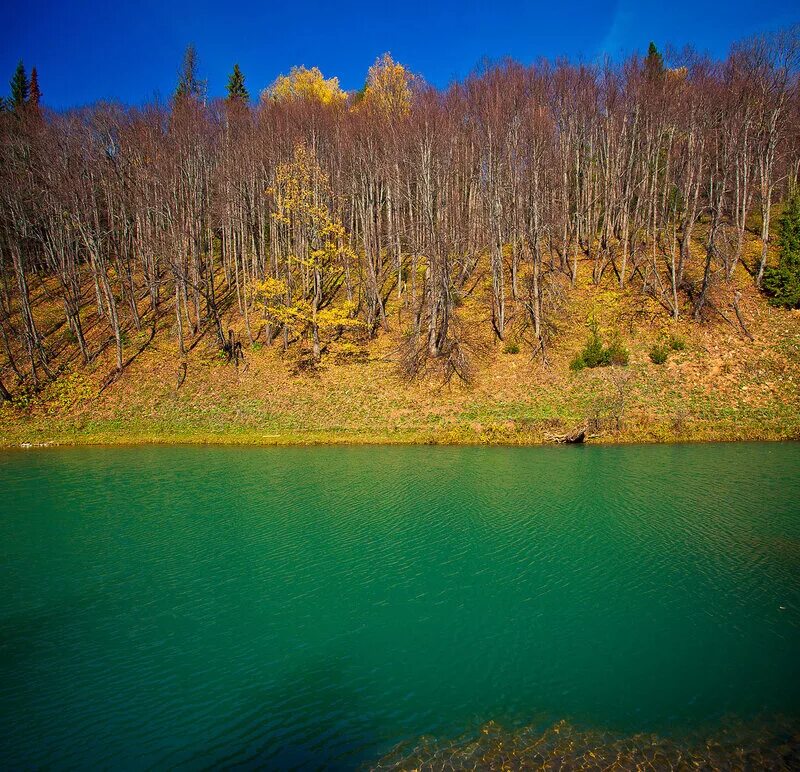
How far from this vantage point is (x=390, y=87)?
4728cm

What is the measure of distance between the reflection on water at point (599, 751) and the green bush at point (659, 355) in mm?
26292

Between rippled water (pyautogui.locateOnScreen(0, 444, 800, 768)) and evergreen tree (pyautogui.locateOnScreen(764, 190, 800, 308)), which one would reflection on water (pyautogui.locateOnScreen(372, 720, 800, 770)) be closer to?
rippled water (pyautogui.locateOnScreen(0, 444, 800, 768))

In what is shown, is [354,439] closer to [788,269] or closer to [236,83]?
[788,269]

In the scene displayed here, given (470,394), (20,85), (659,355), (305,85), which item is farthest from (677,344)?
(20,85)

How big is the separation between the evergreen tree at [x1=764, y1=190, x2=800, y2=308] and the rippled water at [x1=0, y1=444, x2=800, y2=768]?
698 inches

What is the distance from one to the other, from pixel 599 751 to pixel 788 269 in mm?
35578

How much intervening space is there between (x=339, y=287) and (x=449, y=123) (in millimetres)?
15552

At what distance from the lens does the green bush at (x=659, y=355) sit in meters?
30.2

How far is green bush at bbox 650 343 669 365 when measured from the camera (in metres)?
30.2

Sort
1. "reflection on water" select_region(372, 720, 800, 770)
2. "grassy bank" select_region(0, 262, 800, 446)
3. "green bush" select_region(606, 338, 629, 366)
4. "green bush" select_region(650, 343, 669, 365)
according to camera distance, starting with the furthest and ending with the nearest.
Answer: "green bush" select_region(606, 338, 629, 366), "green bush" select_region(650, 343, 669, 365), "grassy bank" select_region(0, 262, 800, 446), "reflection on water" select_region(372, 720, 800, 770)

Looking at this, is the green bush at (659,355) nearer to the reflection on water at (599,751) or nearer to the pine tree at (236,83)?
the reflection on water at (599,751)

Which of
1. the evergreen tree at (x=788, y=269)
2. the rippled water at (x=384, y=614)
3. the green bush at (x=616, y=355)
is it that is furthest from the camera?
the evergreen tree at (x=788, y=269)

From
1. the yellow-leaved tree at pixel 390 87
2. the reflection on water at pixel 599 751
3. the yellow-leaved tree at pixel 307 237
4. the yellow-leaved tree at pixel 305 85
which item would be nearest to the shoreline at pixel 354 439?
the yellow-leaved tree at pixel 307 237

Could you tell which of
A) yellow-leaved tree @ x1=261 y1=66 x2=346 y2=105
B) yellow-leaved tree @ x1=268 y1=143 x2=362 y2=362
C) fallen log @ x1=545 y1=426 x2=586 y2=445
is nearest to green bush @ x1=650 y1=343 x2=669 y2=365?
fallen log @ x1=545 y1=426 x2=586 y2=445
